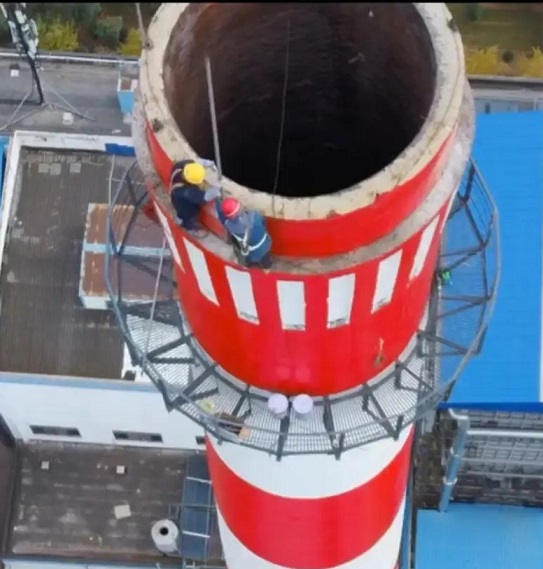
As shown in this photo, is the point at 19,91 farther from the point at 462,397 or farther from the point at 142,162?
the point at 142,162

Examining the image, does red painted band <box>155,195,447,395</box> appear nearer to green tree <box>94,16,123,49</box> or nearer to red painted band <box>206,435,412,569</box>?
red painted band <box>206,435,412,569</box>

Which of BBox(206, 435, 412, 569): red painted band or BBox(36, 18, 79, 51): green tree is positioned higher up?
BBox(36, 18, 79, 51): green tree

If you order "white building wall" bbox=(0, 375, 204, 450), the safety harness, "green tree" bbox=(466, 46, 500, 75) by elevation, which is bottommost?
"white building wall" bbox=(0, 375, 204, 450)

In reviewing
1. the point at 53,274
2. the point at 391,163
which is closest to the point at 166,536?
the point at 53,274

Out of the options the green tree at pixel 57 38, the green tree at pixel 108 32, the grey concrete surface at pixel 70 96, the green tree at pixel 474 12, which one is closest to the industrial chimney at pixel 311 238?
the grey concrete surface at pixel 70 96

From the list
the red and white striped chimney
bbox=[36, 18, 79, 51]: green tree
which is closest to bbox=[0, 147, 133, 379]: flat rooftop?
the red and white striped chimney

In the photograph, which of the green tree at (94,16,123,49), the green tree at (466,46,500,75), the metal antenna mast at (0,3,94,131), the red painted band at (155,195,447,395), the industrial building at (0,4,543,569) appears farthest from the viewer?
the green tree at (94,16,123,49)
